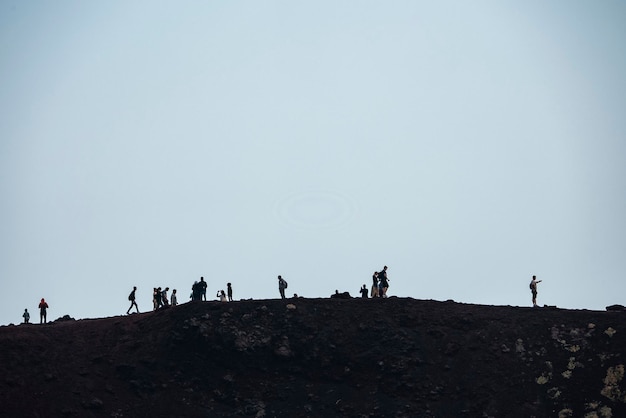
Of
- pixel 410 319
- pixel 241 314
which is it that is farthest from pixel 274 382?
pixel 410 319

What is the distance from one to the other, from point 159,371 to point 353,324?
12593 millimetres

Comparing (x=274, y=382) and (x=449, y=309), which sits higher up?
(x=449, y=309)

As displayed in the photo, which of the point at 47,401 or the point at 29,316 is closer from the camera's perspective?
the point at 47,401

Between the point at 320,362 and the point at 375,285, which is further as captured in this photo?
the point at 375,285

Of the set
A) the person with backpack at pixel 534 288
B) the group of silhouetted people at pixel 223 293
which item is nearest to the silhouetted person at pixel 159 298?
the group of silhouetted people at pixel 223 293

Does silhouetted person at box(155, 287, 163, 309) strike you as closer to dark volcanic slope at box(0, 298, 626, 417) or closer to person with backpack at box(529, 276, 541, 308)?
dark volcanic slope at box(0, 298, 626, 417)

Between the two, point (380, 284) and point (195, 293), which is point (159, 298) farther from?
point (380, 284)

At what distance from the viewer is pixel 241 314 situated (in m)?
63.3

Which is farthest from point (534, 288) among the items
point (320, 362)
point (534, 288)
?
point (320, 362)

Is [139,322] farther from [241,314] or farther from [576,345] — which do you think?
[576,345]

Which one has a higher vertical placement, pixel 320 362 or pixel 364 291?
pixel 364 291

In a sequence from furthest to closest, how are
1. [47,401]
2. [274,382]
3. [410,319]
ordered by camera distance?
1. [410,319]
2. [274,382]
3. [47,401]

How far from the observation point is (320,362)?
60.8 m

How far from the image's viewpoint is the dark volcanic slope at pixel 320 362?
57031 mm
